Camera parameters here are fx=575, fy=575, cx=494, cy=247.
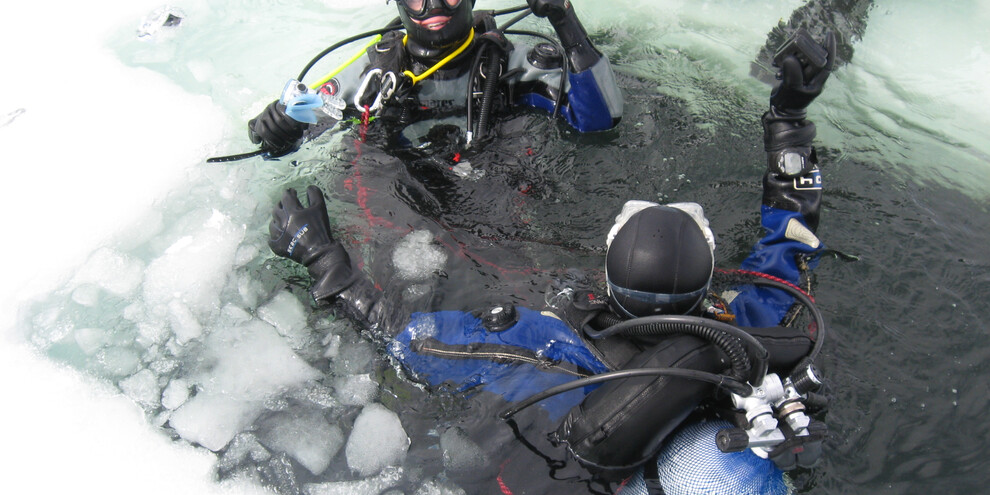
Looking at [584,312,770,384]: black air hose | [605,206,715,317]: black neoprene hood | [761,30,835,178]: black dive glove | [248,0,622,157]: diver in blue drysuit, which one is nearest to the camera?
[584,312,770,384]: black air hose

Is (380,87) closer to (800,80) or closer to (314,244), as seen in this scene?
(314,244)

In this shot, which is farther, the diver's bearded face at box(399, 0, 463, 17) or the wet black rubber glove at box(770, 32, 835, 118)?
the diver's bearded face at box(399, 0, 463, 17)

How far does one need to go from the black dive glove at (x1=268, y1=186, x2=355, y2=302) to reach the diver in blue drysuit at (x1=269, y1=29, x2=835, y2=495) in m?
0.02

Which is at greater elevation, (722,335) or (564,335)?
(722,335)

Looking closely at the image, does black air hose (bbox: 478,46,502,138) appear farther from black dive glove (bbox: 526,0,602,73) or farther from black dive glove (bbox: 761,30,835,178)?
black dive glove (bbox: 761,30,835,178)

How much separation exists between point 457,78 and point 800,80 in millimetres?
1873

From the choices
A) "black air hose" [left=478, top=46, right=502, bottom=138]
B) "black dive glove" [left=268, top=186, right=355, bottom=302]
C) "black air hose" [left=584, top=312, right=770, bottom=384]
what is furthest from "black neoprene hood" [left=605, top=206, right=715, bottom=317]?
"black air hose" [left=478, top=46, right=502, bottom=138]

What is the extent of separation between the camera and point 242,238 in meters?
3.47

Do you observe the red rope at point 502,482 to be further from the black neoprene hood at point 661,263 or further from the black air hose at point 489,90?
the black air hose at point 489,90

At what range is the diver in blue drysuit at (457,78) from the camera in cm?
322

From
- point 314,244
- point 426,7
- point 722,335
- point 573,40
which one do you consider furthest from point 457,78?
point 722,335

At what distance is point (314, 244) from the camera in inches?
112

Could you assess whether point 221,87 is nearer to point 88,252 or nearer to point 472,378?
point 88,252

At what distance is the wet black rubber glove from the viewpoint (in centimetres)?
253
